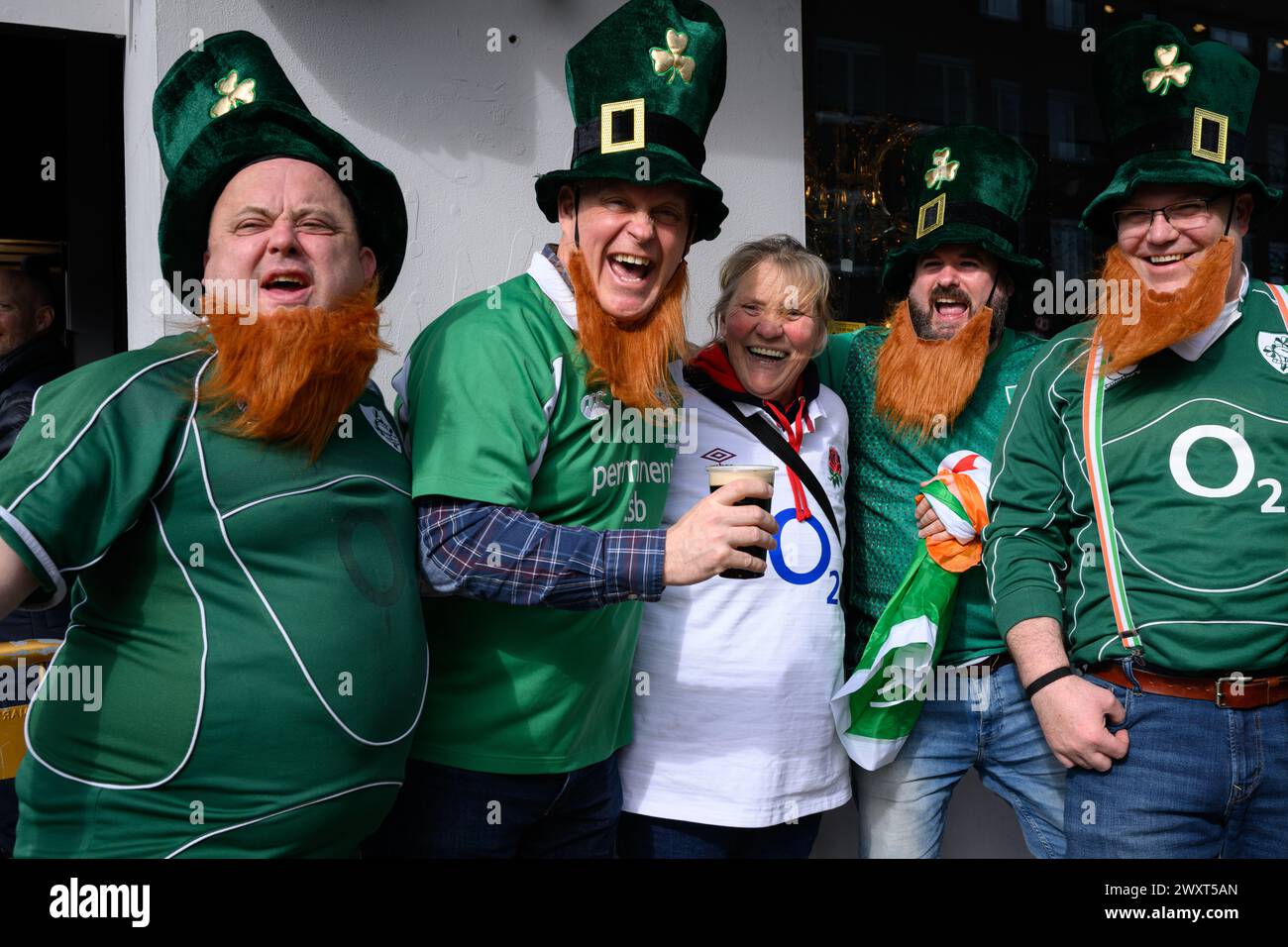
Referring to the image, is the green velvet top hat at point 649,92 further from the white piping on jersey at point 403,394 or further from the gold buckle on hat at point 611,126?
the white piping on jersey at point 403,394

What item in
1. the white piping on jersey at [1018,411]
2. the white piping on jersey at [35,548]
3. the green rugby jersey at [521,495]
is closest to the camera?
the white piping on jersey at [35,548]

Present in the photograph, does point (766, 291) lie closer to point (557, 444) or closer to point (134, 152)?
point (557, 444)

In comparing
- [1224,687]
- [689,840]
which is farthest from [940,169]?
[689,840]

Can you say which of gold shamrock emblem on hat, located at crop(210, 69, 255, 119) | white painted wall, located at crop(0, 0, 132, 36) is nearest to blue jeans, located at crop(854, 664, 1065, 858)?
gold shamrock emblem on hat, located at crop(210, 69, 255, 119)

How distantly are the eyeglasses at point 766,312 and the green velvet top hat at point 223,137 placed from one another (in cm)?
106

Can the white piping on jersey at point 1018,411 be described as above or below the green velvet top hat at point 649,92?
below

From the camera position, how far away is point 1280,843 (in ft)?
7.72

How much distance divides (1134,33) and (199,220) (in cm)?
227

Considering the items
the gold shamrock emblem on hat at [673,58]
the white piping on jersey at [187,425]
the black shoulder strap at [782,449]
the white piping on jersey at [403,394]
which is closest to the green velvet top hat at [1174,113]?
the black shoulder strap at [782,449]

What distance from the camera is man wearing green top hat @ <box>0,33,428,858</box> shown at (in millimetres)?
1790

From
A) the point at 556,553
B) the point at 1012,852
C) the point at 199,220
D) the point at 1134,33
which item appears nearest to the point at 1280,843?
the point at 1012,852

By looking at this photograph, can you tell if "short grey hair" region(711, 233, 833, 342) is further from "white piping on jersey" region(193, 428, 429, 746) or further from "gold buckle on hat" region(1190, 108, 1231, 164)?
"white piping on jersey" region(193, 428, 429, 746)

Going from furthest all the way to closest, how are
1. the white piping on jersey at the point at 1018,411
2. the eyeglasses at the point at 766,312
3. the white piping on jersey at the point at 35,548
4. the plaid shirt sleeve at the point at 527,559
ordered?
the eyeglasses at the point at 766,312, the white piping on jersey at the point at 1018,411, the plaid shirt sleeve at the point at 527,559, the white piping on jersey at the point at 35,548

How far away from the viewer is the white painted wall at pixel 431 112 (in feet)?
12.2
